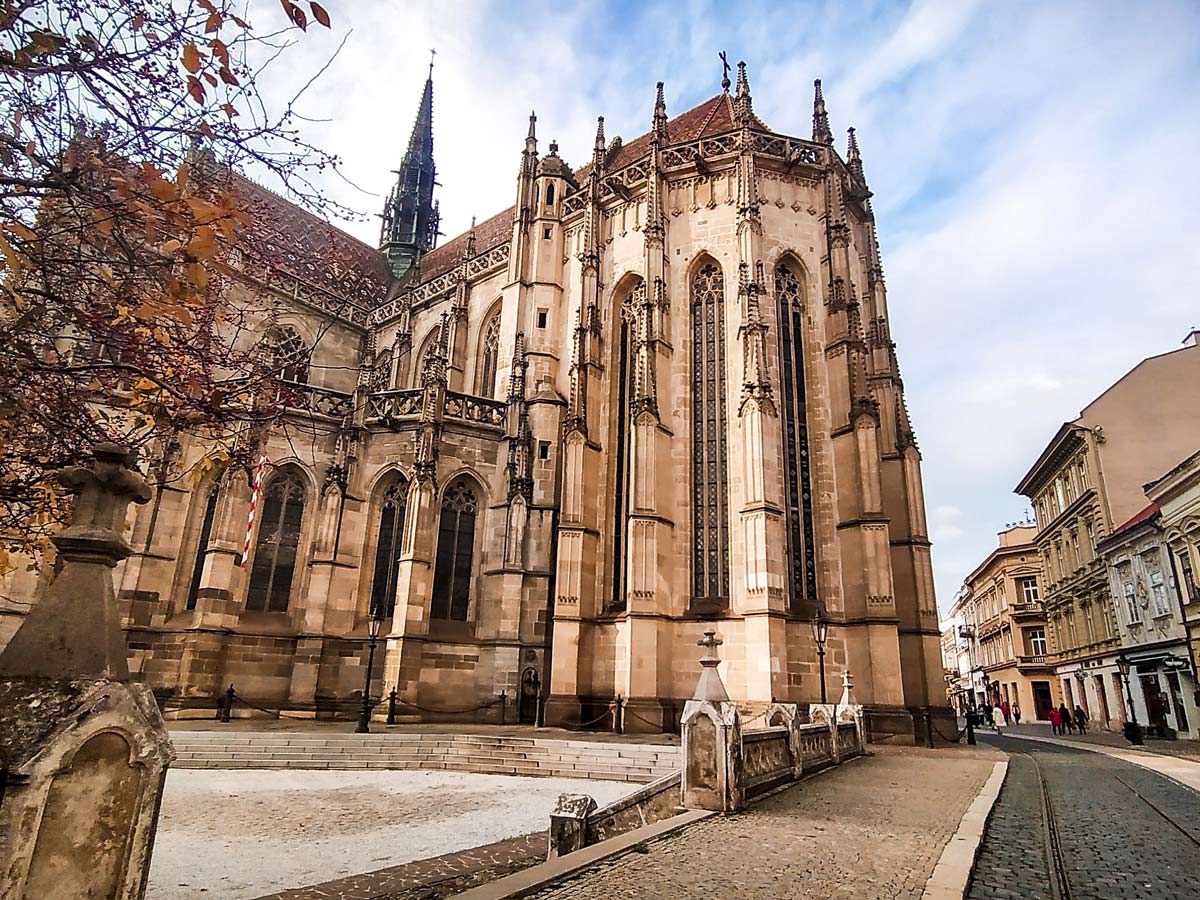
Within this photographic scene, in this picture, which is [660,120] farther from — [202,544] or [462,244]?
[202,544]

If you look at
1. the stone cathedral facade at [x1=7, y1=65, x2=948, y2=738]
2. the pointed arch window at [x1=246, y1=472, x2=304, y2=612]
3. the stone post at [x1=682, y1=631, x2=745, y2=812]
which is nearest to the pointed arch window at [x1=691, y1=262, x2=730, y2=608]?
the stone cathedral facade at [x1=7, y1=65, x2=948, y2=738]

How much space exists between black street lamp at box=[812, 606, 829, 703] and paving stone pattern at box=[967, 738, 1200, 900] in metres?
4.60

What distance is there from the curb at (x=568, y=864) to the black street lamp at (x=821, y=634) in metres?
10.0

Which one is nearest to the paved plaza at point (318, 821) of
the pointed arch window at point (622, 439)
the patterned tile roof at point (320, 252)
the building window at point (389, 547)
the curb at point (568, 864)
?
the curb at point (568, 864)

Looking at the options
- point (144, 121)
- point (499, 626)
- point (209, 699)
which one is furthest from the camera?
point (499, 626)

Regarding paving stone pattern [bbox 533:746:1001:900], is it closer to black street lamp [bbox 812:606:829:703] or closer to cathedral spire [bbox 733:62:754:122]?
black street lamp [bbox 812:606:829:703]

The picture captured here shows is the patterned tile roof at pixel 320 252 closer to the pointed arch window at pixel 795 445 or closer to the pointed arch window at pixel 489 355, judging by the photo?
the pointed arch window at pixel 489 355

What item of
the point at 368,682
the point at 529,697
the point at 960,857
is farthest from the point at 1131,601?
the point at 368,682

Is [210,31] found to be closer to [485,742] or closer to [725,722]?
[725,722]

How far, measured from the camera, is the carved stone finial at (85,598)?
226cm

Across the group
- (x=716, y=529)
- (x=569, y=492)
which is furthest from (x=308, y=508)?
(x=716, y=529)

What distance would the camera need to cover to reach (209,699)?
16891mm

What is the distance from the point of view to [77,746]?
2180 millimetres

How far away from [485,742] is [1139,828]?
1033 cm
